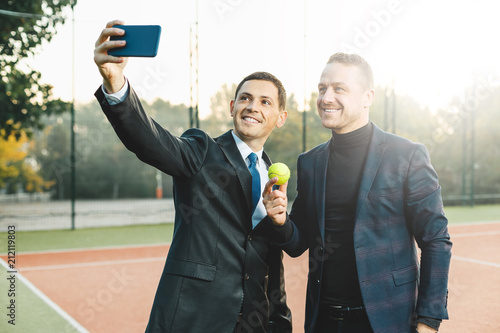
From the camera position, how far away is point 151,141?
2.23 metres

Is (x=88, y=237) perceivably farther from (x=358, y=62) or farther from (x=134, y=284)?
(x=358, y=62)

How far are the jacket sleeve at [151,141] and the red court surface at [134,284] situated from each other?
381cm

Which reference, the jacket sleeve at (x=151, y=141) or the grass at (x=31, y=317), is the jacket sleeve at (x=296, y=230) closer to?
the jacket sleeve at (x=151, y=141)

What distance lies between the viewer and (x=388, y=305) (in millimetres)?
2635

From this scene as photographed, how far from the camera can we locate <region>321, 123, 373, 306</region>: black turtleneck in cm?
277

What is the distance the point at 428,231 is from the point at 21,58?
13.1 meters

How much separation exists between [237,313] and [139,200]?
2382cm

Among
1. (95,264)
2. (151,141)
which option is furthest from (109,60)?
(95,264)

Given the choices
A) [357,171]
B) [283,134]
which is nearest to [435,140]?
[283,134]

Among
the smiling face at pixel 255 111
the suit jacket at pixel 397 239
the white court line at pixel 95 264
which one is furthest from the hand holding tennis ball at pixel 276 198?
the white court line at pixel 95 264

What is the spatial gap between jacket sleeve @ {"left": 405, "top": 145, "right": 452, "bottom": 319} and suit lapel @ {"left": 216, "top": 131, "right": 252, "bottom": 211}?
0.86 meters

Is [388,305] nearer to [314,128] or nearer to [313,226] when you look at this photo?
[313,226]

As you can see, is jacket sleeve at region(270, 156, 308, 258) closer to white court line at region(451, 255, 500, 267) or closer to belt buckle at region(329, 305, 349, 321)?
belt buckle at region(329, 305, 349, 321)

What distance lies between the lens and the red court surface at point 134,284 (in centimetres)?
612
